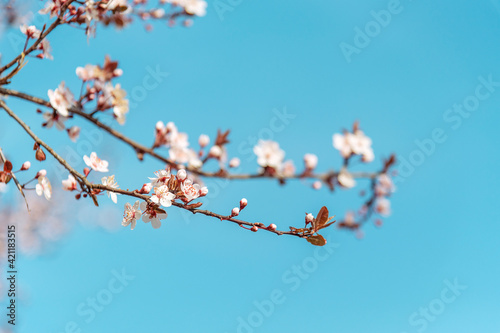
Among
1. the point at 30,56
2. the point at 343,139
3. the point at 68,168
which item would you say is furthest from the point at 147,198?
the point at 343,139

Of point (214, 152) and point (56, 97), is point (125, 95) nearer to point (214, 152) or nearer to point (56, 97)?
point (56, 97)

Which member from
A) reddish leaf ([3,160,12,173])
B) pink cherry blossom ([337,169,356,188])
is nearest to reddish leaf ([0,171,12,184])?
reddish leaf ([3,160,12,173])

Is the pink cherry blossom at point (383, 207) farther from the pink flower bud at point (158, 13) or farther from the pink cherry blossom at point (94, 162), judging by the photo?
the pink flower bud at point (158, 13)

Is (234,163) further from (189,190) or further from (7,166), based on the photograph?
(7,166)

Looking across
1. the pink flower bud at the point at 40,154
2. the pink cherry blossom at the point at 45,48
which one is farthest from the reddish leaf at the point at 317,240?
the pink cherry blossom at the point at 45,48

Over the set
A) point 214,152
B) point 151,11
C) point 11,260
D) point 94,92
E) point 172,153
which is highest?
point 151,11

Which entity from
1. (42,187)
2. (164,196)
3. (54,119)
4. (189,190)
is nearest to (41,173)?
(42,187)
